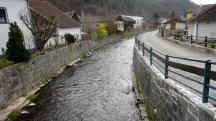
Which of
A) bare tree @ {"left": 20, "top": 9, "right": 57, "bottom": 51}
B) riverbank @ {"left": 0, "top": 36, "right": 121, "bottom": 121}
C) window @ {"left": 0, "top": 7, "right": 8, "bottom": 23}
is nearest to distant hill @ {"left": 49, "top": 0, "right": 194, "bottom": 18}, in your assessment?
bare tree @ {"left": 20, "top": 9, "right": 57, "bottom": 51}

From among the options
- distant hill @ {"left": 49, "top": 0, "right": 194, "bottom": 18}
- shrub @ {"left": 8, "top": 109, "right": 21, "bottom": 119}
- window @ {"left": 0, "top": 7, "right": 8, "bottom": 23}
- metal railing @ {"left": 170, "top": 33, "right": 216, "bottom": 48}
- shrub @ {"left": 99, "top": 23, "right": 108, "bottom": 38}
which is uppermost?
distant hill @ {"left": 49, "top": 0, "right": 194, "bottom": 18}

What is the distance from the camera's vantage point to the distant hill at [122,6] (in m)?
79.6

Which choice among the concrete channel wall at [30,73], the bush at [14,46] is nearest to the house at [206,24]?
the concrete channel wall at [30,73]

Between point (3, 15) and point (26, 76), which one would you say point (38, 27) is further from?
point (26, 76)

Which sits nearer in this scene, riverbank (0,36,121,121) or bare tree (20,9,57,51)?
riverbank (0,36,121,121)

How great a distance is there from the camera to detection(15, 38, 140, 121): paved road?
11352 mm

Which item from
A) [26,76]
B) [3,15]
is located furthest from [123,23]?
[26,76]

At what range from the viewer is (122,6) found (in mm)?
109125

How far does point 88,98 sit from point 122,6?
328ft

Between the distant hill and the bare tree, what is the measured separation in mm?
51150

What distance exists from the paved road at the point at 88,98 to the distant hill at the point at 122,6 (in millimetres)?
57032

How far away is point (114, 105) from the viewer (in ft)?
41.2

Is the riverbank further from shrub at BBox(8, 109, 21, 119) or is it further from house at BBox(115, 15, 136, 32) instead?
house at BBox(115, 15, 136, 32)

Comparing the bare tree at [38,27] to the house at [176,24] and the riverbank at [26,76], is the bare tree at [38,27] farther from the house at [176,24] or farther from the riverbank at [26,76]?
the house at [176,24]
